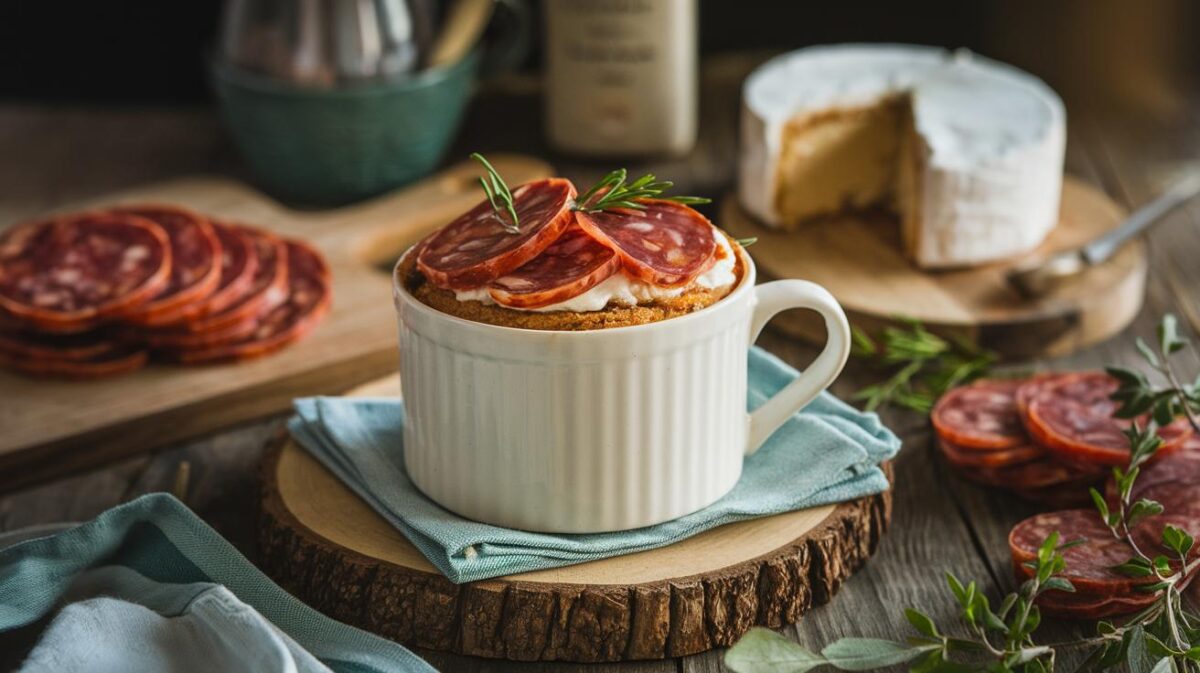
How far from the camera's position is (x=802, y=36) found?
3.24 meters

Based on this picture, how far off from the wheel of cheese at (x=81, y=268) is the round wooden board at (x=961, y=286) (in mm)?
963

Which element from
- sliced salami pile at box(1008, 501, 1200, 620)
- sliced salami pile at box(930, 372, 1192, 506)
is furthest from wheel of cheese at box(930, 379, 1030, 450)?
sliced salami pile at box(1008, 501, 1200, 620)

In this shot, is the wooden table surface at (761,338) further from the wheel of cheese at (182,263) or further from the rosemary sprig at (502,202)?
the rosemary sprig at (502,202)

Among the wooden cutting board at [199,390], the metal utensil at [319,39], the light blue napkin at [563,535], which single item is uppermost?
the metal utensil at [319,39]

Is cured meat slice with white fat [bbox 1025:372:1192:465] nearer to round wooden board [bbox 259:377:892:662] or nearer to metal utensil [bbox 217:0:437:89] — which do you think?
round wooden board [bbox 259:377:892:662]

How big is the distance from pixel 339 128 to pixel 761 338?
0.86 metres

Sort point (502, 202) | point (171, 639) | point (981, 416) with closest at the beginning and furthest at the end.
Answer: point (171, 639), point (502, 202), point (981, 416)

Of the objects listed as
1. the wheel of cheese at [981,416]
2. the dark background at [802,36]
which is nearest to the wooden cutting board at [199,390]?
the wheel of cheese at [981,416]

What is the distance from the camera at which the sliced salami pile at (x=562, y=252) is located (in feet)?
4.37

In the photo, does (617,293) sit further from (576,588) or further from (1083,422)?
(1083,422)

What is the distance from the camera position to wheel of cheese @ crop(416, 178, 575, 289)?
1.34m

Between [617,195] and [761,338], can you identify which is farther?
[761,338]

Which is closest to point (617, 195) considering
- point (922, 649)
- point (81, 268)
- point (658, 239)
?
point (658, 239)

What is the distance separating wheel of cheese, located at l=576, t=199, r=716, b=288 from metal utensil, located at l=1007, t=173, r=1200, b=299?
90 cm
